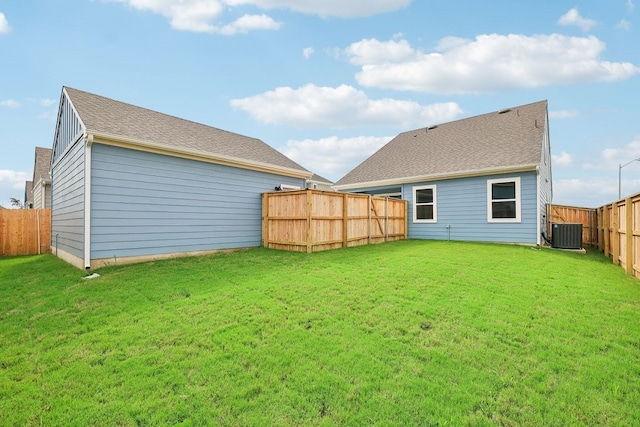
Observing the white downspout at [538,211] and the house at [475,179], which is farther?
the house at [475,179]

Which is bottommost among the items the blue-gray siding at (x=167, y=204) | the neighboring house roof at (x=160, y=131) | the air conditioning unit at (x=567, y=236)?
the air conditioning unit at (x=567, y=236)

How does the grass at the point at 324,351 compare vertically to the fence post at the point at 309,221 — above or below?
below

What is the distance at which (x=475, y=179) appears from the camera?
12.3 metres

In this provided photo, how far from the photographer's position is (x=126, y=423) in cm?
212

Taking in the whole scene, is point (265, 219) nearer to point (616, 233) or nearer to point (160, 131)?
point (160, 131)

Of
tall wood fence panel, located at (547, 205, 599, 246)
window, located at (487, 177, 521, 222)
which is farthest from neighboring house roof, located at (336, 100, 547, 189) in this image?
tall wood fence panel, located at (547, 205, 599, 246)

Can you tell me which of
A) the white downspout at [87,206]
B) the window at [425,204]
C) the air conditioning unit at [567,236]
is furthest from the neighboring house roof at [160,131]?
the air conditioning unit at [567,236]

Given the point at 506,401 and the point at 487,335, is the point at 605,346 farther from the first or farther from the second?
the point at 506,401

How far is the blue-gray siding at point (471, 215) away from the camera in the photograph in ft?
36.2

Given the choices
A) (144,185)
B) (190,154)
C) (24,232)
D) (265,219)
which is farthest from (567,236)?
(24,232)

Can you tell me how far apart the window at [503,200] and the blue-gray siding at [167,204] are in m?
8.97

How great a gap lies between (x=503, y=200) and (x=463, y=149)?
3347 mm

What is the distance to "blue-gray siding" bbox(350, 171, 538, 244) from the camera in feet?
36.2

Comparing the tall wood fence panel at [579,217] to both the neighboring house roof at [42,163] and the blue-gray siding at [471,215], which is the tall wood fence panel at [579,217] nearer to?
the blue-gray siding at [471,215]
